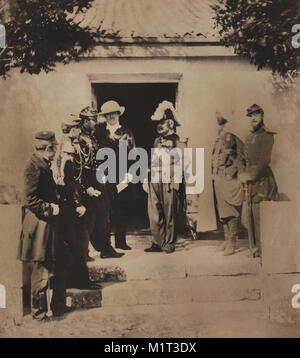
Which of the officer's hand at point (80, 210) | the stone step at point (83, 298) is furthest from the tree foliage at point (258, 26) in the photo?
the stone step at point (83, 298)

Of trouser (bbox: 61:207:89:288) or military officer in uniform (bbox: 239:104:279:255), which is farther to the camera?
military officer in uniform (bbox: 239:104:279:255)

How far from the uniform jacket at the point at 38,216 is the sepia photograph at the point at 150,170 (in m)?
0.01

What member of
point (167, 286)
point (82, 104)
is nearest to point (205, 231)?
point (167, 286)

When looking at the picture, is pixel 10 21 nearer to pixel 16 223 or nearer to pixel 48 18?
pixel 48 18

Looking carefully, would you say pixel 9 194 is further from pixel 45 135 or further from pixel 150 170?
pixel 150 170

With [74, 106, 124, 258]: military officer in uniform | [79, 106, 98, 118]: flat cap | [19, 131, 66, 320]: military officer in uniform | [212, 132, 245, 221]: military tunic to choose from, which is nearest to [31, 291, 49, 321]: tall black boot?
[19, 131, 66, 320]: military officer in uniform

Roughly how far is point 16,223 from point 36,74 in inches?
61.8

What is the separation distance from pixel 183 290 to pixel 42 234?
1588mm

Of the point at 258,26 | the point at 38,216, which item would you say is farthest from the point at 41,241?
the point at 258,26

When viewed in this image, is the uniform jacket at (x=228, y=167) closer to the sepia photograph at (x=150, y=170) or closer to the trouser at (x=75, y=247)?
the sepia photograph at (x=150, y=170)

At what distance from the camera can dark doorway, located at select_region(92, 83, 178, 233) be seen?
18.3 ft

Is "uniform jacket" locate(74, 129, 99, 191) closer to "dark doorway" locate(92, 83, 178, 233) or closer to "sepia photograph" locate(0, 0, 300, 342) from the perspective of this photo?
"sepia photograph" locate(0, 0, 300, 342)

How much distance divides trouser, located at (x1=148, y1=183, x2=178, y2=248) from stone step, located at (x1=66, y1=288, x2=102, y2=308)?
84cm
